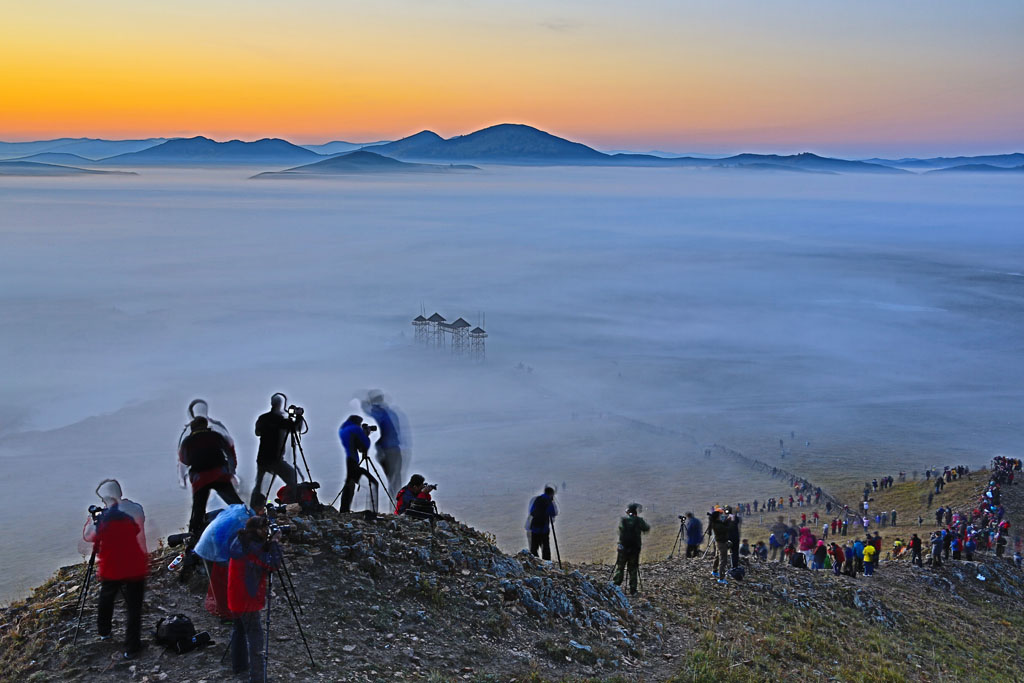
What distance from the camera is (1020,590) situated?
15.6m

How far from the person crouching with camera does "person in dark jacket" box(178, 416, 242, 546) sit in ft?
4.59

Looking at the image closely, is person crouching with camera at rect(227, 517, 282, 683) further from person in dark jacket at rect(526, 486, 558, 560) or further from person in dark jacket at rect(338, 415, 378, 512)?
person in dark jacket at rect(526, 486, 558, 560)

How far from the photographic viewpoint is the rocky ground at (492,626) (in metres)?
6.46

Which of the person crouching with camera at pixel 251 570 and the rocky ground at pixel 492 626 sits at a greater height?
the person crouching with camera at pixel 251 570

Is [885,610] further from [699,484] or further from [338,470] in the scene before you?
[338,470]

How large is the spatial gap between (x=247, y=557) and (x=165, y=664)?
1.49 metres

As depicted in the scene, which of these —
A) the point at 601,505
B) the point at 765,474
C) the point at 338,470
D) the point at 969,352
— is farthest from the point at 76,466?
the point at 969,352

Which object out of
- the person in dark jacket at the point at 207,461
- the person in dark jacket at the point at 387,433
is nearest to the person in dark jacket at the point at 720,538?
the person in dark jacket at the point at 387,433

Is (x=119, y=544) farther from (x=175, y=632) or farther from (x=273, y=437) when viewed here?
(x=273, y=437)

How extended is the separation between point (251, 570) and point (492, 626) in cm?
305

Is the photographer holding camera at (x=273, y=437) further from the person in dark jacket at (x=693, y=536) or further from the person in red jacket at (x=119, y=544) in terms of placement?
the person in dark jacket at (x=693, y=536)

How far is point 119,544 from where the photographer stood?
5855mm

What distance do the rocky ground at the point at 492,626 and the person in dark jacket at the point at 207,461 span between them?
36.3 inches

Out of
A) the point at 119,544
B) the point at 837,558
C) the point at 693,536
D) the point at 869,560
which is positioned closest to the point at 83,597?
the point at 119,544
